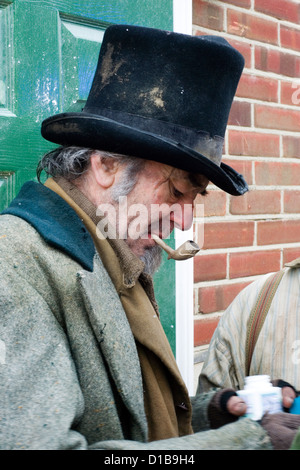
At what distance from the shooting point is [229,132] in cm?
267

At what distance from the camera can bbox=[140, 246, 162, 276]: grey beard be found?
1753mm

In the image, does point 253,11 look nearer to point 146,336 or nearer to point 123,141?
point 123,141

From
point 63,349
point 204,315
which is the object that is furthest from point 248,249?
point 63,349

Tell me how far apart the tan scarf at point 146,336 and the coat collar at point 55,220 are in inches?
2.6

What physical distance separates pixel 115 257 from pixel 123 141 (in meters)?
0.32

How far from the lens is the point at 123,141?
1515mm

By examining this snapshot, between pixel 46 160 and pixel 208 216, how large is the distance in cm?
105

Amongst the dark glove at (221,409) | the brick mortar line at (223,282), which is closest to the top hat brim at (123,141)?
the dark glove at (221,409)

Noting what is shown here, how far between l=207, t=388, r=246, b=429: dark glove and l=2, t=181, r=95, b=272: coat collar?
0.57 metres

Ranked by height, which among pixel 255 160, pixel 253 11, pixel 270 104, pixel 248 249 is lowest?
pixel 248 249

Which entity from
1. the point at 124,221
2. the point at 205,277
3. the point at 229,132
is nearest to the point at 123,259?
the point at 124,221

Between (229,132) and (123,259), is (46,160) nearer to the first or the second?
(123,259)

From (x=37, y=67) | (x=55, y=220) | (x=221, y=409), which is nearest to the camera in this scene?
(x=55, y=220)

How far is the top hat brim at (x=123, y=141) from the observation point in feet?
4.96
